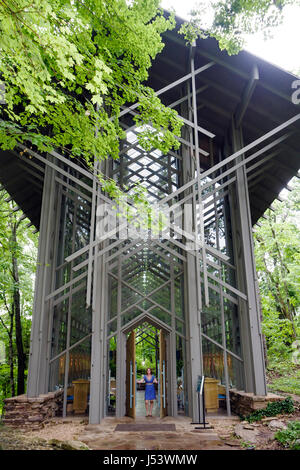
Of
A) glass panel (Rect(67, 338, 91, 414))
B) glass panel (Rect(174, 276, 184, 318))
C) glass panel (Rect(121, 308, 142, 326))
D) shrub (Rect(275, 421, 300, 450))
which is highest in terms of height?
glass panel (Rect(174, 276, 184, 318))

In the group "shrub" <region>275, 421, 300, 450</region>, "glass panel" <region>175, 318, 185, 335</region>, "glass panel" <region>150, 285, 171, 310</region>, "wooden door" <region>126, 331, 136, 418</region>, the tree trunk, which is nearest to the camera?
"shrub" <region>275, 421, 300, 450</region>

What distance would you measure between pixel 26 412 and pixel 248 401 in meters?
4.81

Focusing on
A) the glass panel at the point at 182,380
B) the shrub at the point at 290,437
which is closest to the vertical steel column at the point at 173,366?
the glass panel at the point at 182,380

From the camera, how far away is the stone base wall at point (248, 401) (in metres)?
7.34

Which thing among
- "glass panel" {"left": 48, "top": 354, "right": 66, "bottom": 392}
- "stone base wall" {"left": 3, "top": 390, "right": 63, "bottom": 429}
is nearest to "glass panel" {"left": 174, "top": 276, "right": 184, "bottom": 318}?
"glass panel" {"left": 48, "top": 354, "right": 66, "bottom": 392}

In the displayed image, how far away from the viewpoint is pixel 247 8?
512 cm

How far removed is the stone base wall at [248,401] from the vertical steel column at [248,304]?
20 cm

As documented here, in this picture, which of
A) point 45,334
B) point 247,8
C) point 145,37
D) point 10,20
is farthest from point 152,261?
point 10,20

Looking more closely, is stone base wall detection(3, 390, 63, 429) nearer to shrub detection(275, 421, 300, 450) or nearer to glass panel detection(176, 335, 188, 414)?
glass panel detection(176, 335, 188, 414)

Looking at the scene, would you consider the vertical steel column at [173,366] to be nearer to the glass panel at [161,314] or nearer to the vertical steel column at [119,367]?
the glass panel at [161,314]

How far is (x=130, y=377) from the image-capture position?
28.9 feet

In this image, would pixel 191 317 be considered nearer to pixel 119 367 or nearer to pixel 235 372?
pixel 235 372

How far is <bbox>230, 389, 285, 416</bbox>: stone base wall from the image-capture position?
24.1 feet

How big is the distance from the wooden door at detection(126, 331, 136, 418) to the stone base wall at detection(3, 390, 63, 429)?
196cm
